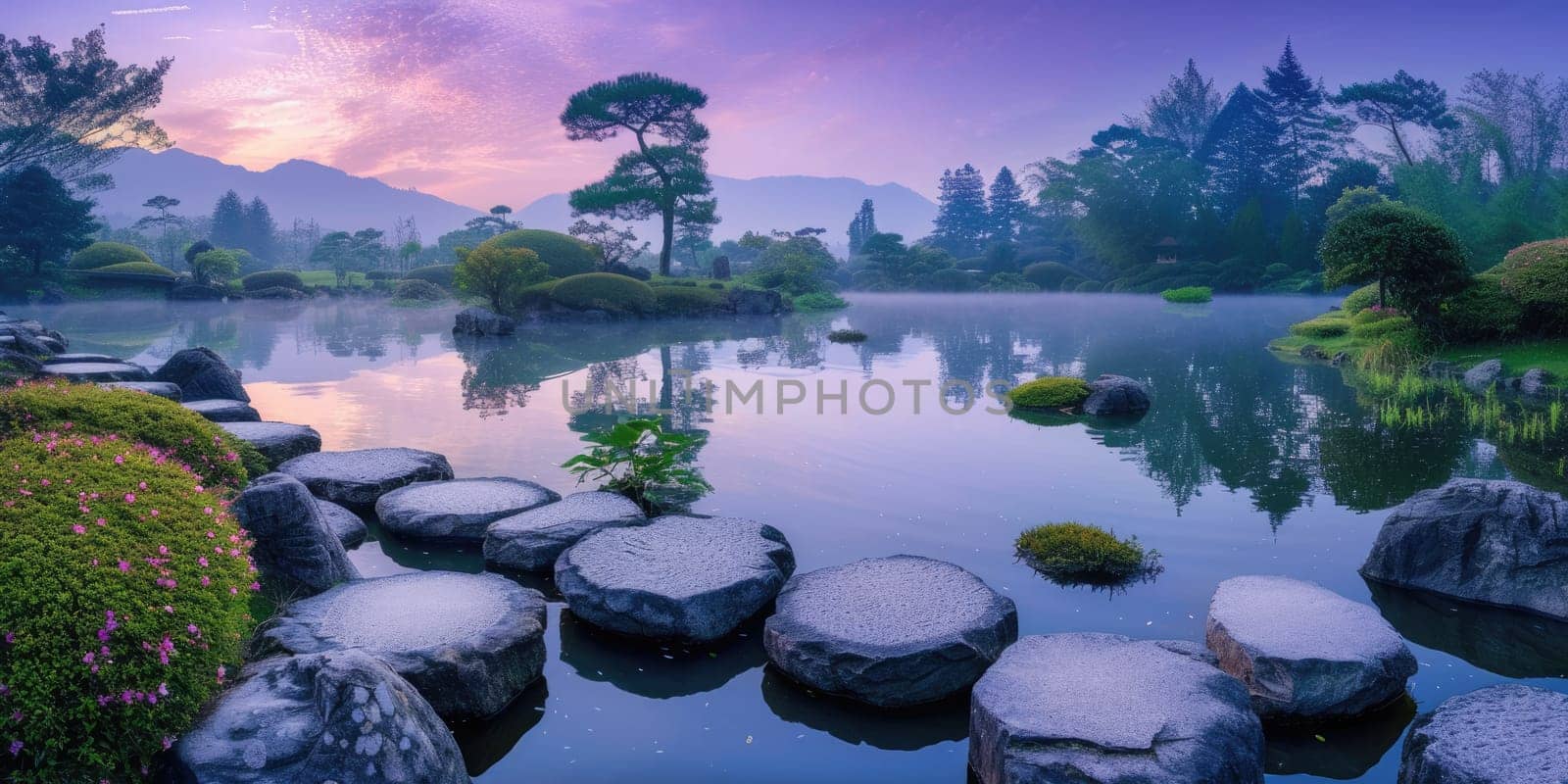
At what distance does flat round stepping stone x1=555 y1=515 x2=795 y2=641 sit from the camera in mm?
4645

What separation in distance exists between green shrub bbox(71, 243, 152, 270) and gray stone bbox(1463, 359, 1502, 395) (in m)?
51.3

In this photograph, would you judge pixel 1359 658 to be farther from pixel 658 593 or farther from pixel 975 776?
pixel 658 593

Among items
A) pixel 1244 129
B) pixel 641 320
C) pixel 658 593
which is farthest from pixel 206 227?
pixel 658 593

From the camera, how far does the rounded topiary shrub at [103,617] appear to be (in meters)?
2.58

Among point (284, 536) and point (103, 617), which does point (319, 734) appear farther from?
point (284, 536)

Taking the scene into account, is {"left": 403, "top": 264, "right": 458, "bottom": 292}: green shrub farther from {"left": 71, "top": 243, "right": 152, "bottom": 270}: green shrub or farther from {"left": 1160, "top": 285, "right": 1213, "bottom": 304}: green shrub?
{"left": 1160, "top": 285, "right": 1213, "bottom": 304}: green shrub

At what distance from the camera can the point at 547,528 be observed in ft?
19.3

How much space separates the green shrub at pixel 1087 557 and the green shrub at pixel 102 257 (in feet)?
161

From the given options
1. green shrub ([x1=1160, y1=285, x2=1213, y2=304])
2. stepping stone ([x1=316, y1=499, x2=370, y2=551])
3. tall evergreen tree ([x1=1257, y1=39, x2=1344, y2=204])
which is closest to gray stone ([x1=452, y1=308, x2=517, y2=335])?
stepping stone ([x1=316, y1=499, x2=370, y2=551])

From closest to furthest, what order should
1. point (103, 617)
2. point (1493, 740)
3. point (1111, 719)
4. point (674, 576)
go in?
point (103, 617) → point (1493, 740) → point (1111, 719) → point (674, 576)

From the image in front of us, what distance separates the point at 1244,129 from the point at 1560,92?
17.0 metres

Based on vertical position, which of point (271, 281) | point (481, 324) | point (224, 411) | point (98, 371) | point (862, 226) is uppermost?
point (862, 226)

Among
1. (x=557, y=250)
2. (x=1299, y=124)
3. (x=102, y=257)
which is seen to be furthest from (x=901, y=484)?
(x=1299, y=124)

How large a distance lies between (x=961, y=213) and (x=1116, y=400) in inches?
2699
